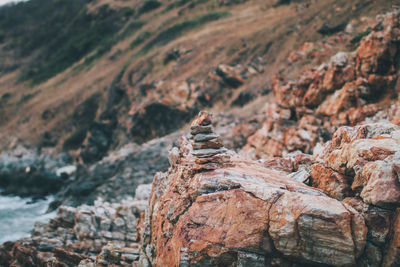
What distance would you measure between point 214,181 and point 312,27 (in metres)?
33.7

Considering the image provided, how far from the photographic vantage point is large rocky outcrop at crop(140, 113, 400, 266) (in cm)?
689

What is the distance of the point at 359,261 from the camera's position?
271 inches

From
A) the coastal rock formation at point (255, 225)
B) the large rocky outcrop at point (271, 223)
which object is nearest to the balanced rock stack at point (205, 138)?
the large rocky outcrop at point (271, 223)

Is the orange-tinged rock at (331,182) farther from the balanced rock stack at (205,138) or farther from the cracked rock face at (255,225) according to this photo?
the balanced rock stack at (205,138)

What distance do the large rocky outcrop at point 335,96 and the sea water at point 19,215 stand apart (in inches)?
712

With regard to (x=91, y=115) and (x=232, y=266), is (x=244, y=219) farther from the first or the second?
(x=91, y=115)

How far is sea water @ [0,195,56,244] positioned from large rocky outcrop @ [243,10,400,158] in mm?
18097

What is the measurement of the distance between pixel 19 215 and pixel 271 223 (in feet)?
90.6

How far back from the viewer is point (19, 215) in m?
27.8

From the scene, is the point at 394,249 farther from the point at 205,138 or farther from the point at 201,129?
the point at 201,129

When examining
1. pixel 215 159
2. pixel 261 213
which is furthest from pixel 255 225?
pixel 215 159

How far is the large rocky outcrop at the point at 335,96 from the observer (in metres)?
18.6

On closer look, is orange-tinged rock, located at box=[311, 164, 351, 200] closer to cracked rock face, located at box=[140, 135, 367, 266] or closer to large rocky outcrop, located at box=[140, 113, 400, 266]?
large rocky outcrop, located at box=[140, 113, 400, 266]

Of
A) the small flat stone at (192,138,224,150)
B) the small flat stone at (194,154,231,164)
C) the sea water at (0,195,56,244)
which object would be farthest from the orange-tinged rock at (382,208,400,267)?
the sea water at (0,195,56,244)
